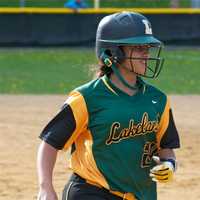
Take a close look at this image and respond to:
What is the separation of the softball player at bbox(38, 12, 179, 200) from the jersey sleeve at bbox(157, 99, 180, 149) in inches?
4.1

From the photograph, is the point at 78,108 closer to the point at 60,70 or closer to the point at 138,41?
the point at 138,41

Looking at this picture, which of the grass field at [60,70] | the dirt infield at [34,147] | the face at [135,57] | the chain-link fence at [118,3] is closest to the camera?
the face at [135,57]

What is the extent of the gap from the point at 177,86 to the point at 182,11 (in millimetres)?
7992

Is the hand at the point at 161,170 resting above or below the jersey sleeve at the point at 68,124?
below

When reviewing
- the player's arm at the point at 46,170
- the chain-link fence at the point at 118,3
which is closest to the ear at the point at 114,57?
the player's arm at the point at 46,170

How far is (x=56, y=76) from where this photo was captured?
18.2 m

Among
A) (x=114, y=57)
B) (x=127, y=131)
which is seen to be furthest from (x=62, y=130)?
(x=114, y=57)

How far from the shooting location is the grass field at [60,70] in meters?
16.2

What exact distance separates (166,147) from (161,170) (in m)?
0.22

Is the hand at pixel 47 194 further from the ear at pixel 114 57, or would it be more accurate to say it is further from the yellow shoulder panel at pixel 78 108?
the ear at pixel 114 57

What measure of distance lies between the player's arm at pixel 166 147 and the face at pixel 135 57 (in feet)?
1.14

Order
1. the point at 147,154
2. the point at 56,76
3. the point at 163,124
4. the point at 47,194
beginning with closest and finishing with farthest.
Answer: the point at 47,194
the point at 147,154
the point at 163,124
the point at 56,76

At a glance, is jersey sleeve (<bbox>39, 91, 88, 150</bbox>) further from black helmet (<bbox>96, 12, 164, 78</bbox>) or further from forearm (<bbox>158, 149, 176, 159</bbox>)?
forearm (<bbox>158, 149, 176, 159</bbox>)

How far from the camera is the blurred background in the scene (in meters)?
8.39
